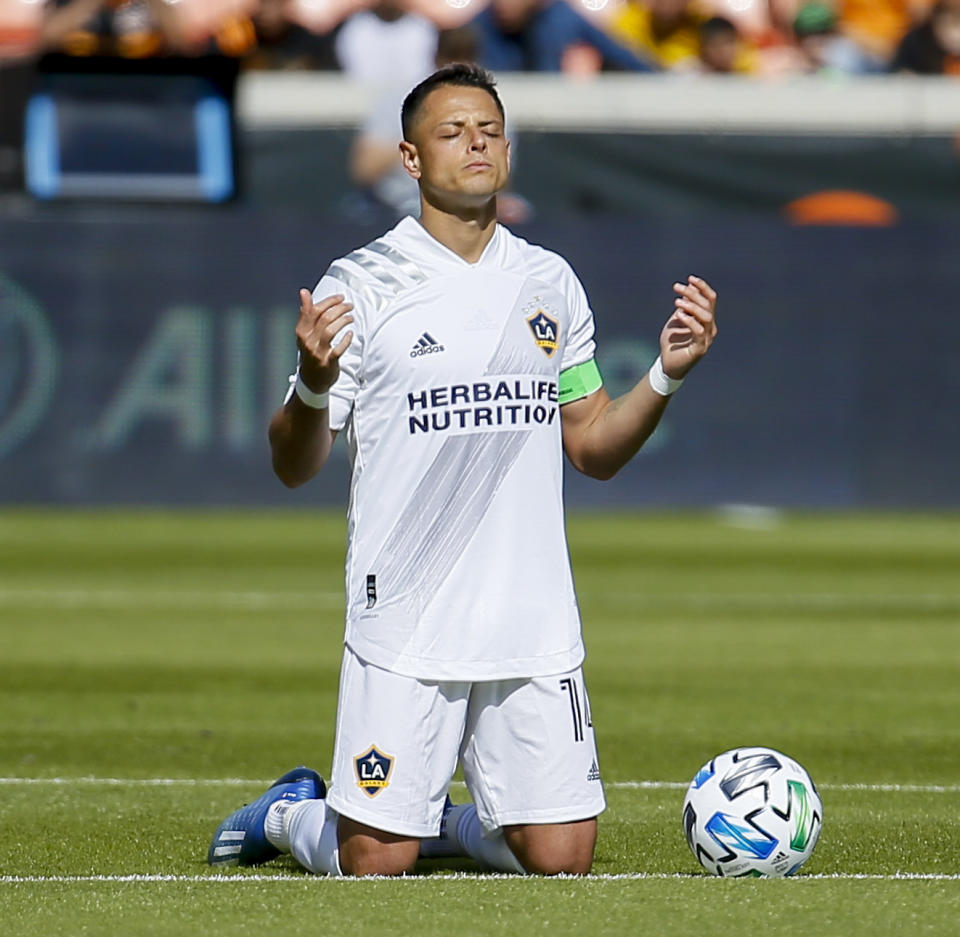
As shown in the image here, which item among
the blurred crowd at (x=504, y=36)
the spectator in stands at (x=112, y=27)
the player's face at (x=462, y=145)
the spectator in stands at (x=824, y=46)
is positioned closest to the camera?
the player's face at (x=462, y=145)

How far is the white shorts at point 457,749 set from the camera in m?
5.68

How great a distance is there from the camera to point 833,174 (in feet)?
63.9

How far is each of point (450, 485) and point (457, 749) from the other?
69 cm

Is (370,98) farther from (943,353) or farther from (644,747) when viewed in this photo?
(644,747)

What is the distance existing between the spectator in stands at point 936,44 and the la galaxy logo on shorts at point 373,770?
Answer: 16843 millimetres

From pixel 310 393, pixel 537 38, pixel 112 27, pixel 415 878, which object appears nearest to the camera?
pixel 310 393

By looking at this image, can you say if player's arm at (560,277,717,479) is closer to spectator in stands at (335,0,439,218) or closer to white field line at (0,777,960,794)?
white field line at (0,777,960,794)

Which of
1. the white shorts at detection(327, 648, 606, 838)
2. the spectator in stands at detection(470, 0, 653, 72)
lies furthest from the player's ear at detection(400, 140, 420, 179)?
the spectator in stands at detection(470, 0, 653, 72)

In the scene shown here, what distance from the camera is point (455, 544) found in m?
5.77

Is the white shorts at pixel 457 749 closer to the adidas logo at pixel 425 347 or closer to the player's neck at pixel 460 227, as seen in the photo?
the adidas logo at pixel 425 347

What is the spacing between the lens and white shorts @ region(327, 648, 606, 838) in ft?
18.6

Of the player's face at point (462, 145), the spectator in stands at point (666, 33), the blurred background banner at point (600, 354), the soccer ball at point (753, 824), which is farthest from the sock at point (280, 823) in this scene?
the spectator in stands at point (666, 33)

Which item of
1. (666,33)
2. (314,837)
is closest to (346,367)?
(314,837)

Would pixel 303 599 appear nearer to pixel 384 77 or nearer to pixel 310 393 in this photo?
pixel 384 77
